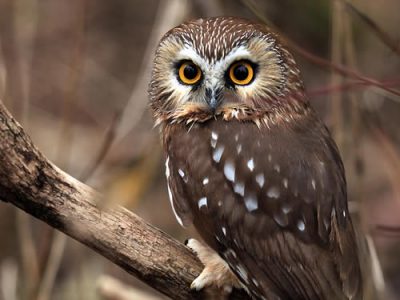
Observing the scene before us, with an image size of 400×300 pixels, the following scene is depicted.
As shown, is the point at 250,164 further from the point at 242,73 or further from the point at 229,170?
the point at 242,73

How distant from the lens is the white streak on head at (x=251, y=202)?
11.0 feet

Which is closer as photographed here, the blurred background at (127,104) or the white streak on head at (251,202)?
the white streak on head at (251,202)

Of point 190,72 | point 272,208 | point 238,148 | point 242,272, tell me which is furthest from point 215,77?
point 242,272

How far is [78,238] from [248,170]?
713mm

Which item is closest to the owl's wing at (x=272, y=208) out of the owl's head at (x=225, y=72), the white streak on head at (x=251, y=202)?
the white streak on head at (x=251, y=202)

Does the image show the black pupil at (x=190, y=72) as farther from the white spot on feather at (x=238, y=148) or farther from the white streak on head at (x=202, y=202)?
the white streak on head at (x=202, y=202)

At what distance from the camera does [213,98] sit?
3.52m

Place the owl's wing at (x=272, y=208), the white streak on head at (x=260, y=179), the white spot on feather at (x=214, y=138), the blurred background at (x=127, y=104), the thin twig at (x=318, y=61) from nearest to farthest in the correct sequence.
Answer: the thin twig at (x=318, y=61)
the owl's wing at (x=272, y=208)
the white streak on head at (x=260, y=179)
the white spot on feather at (x=214, y=138)
the blurred background at (x=127, y=104)

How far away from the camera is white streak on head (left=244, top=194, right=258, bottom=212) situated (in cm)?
335

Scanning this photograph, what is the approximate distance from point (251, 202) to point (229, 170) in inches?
6.3

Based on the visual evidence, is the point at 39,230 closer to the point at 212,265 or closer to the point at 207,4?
the point at 207,4

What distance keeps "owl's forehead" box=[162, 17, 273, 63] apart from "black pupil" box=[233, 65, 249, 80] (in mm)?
80

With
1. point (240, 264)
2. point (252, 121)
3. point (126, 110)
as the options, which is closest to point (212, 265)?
Answer: point (240, 264)

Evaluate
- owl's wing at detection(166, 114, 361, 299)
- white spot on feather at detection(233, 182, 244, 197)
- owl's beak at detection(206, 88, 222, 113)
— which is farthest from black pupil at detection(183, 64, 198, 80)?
white spot on feather at detection(233, 182, 244, 197)
